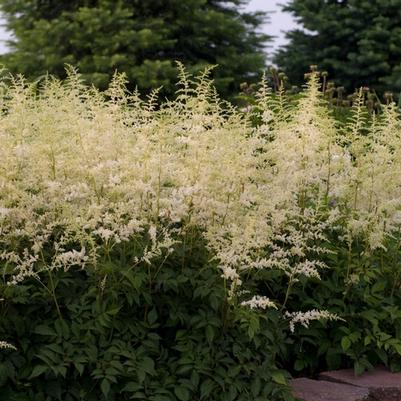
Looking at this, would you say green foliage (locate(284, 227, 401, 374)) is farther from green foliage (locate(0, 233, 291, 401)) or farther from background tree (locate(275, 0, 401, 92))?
background tree (locate(275, 0, 401, 92))

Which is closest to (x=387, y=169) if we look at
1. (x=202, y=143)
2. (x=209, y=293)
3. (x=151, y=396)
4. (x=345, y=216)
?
(x=345, y=216)

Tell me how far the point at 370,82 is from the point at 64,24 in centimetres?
700

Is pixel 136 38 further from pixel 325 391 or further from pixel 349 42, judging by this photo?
pixel 325 391

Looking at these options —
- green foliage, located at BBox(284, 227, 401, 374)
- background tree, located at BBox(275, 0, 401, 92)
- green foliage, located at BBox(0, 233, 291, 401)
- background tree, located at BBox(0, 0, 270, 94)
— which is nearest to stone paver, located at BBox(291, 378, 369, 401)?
green foliage, located at BBox(284, 227, 401, 374)

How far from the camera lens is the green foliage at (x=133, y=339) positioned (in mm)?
3770

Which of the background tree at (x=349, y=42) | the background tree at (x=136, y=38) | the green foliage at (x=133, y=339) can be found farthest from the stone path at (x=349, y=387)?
the background tree at (x=349, y=42)

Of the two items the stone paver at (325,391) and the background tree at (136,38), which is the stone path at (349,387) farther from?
the background tree at (136,38)

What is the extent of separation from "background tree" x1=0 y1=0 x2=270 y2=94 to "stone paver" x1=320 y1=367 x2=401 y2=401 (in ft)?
32.6

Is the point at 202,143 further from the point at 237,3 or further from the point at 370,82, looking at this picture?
the point at 370,82

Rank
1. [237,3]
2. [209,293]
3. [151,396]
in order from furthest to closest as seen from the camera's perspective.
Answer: [237,3]
[209,293]
[151,396]

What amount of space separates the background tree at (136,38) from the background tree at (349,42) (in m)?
1.69

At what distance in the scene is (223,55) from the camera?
15.8 metres

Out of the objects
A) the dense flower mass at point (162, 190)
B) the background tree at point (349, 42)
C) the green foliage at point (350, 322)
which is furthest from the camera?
the background tree at point (349, 42)

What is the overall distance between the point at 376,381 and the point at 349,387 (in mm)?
225
